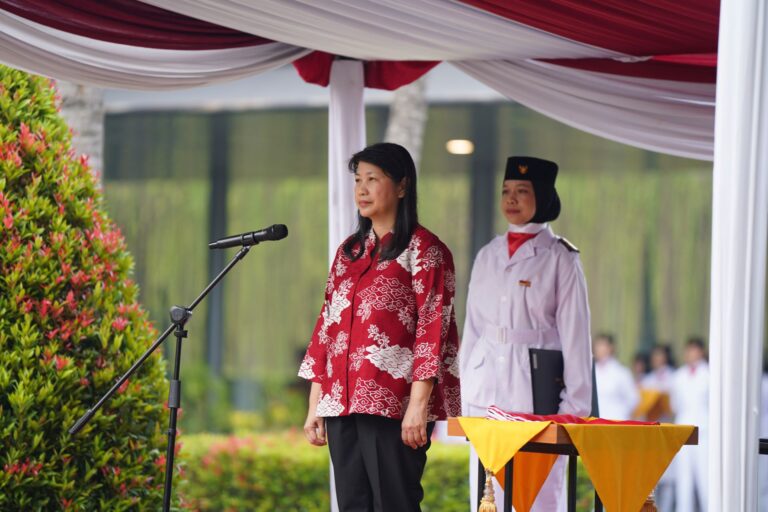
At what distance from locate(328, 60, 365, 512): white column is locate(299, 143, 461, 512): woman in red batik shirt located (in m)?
1.04

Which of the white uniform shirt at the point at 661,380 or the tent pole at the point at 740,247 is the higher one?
the tent pole at the point at 740,247

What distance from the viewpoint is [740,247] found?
3.13 m

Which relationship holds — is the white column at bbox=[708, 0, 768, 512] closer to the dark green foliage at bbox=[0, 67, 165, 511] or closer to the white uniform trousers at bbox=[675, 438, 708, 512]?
the dark green foliage at bbox=[0, 67, 165, 511]

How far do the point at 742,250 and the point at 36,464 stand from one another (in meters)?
2.88

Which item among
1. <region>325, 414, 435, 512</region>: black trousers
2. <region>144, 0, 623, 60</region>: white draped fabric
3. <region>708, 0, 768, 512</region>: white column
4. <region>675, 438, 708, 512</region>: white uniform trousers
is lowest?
<region>675, 438, 708, 512</region>: white uniform trousers

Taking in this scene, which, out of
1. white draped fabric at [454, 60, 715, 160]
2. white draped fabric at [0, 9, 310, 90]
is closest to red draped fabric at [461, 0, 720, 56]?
white draped fabric at [454, 60, 715, 160]

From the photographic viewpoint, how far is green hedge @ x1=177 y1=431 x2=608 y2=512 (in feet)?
28.6

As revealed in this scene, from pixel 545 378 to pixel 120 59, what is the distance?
219 centimetres

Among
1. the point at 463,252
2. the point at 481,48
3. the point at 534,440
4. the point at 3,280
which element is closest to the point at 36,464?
the point at 3,280

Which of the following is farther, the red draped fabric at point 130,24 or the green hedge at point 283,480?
the green hedge at point 283,480

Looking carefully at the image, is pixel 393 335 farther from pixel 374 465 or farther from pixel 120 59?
pixel 120 59

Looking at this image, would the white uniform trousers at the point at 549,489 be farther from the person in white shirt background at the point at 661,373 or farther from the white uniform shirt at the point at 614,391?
the person in white shirt background at the point at 661,373

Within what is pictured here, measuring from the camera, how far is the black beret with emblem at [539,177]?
5074mm

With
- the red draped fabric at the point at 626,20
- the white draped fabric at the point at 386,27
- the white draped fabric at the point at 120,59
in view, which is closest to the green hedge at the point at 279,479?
the white draped fabric at the point at 120,59
